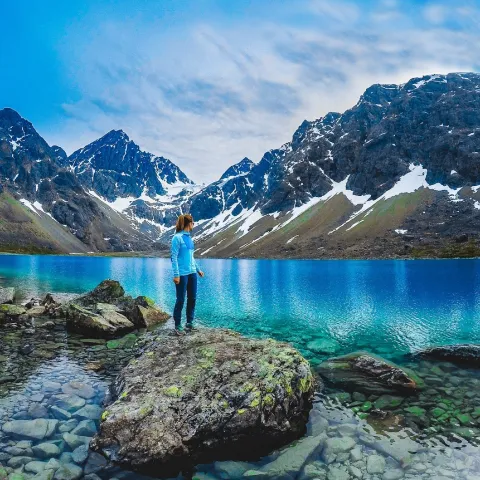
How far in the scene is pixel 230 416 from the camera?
32.7ft

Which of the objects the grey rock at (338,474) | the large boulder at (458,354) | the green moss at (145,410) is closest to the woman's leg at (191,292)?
the green moss at (145,410)

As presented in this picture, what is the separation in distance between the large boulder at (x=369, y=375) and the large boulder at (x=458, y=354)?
3.64 m

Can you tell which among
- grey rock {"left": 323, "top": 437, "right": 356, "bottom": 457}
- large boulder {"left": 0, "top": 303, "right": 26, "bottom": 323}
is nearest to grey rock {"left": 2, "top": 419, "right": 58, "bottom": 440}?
grey rock {"left": 323, "top": 437, "right": 356, "bottom": 457}

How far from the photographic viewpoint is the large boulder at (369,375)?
47.0 ft

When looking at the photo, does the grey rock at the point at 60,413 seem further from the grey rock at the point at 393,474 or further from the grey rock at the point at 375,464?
the grey rock at the point at 393,474

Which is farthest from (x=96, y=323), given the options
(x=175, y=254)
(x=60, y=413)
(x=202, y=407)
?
(x=202, y=407)

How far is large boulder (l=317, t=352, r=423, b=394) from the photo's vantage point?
14.3 meters

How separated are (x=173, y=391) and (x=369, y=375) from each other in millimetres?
9006

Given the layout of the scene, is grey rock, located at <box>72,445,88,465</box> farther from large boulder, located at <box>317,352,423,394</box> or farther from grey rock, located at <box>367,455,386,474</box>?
large boulder, located at <box>317,352,423,394</box>

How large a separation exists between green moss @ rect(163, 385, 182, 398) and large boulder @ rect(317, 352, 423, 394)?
23.8 feet

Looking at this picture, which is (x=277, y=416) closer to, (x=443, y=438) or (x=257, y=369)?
(x=257, y=369)

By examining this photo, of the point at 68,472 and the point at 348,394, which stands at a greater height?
the point at 68,472

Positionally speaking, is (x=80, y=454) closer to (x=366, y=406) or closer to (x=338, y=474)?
(x=338, y=474)

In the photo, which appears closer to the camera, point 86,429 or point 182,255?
point 86,429
